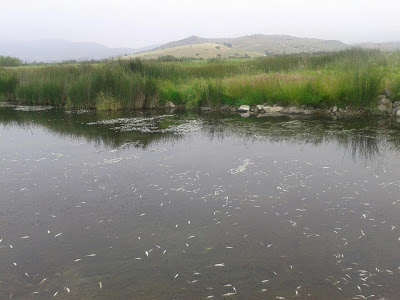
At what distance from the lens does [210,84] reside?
16.8m

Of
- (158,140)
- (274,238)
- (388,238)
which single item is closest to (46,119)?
(158,140)

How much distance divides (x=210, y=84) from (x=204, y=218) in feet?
38.6

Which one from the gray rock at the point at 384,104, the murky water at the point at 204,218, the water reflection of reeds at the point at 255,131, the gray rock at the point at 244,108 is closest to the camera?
the murky water at the point at 204,218

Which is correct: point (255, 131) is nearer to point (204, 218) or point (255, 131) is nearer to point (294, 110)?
point (294, 110)

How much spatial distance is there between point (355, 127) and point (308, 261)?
8.44 metres

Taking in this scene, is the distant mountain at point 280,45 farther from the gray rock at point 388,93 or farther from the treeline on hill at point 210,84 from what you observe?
the gray rock at point 388,93

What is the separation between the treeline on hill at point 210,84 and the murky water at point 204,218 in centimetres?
373

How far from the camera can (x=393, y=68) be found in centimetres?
1535

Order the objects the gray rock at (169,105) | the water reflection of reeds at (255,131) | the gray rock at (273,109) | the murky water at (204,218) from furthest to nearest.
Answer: the gray rock at (169,105) → the gray rock at (273,109) → the water reflection of reeds at (255,131) → the murky water at (204,218)

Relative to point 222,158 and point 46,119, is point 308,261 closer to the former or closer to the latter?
point 222,158

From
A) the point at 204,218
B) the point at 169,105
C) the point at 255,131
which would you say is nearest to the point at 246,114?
the point at 255,131

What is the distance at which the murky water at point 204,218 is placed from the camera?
4258 mm

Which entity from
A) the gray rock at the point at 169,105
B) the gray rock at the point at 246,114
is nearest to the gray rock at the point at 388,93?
the gray rock at the point at 246,114

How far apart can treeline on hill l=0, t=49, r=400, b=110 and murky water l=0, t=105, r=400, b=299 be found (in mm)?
3728
